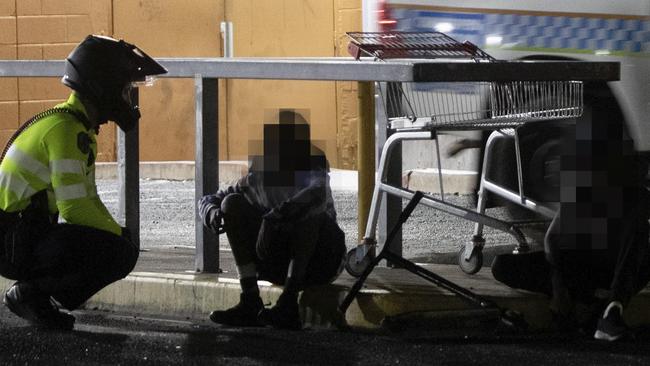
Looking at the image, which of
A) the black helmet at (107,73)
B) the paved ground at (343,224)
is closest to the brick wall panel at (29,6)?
the paved ground at (343,224)

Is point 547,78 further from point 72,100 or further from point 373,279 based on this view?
point 72,100

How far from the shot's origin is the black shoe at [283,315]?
6.91 m

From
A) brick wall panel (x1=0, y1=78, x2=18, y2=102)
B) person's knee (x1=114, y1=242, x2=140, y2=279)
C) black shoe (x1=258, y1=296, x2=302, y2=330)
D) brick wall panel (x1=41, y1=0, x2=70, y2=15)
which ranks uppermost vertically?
brick wall panel (x1=41, y1=0, x2=70, y2=15)

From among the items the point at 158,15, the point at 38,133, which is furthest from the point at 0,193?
the point at 158,15

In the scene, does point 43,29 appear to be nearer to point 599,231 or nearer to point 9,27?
point 9,27

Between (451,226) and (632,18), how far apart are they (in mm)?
1830

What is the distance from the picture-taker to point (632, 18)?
9.91m

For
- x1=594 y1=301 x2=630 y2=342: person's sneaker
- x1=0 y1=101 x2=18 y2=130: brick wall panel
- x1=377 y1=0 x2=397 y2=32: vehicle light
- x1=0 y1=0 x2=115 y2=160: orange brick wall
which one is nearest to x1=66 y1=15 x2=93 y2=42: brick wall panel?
x1=0 y1=0 x2=115 y2=160: orange brick wall

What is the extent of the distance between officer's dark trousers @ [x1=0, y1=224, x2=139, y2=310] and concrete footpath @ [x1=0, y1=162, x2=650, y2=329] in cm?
72

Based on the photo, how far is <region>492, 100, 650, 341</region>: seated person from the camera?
21.6 ft

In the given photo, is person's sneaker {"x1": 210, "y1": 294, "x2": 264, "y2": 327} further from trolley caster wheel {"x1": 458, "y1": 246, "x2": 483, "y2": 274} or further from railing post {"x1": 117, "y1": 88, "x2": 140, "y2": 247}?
railing post {"x1": 117, "y1": 88, "x2": 140, "y2": 247}

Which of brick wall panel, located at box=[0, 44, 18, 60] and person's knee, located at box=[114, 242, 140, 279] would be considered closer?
person's knee, located at box=[114, 242, 140, 279]

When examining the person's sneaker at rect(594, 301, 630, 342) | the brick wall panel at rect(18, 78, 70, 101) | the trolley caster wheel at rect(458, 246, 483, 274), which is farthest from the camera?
the brick wall panel at rect(18, 78, 70, 101)

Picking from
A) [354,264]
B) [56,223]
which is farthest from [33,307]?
[354,264]
